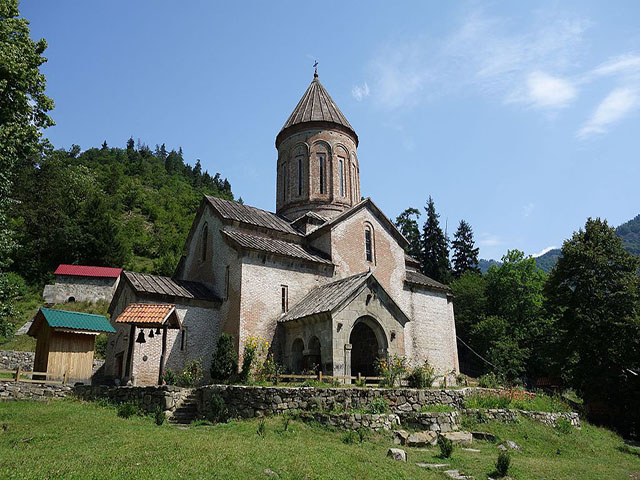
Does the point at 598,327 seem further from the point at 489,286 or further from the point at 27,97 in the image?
the point at 27,97

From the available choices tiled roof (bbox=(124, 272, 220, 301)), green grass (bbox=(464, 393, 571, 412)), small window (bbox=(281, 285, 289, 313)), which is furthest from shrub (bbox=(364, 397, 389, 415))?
tiled roof (bbox=(124, 272, 220, 301))

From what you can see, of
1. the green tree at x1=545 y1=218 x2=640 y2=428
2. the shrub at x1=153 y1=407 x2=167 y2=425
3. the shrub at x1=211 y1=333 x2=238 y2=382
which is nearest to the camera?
the shrub at x1=153 y1=407 x2=167 y2=425

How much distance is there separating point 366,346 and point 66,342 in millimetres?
10593

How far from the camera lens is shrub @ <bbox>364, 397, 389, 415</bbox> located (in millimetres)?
11610

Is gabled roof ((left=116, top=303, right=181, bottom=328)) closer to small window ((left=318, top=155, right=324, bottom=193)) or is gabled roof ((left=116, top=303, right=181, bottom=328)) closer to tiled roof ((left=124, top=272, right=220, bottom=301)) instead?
tiled roof ((left=124, top=272, right=220, bottom=301))

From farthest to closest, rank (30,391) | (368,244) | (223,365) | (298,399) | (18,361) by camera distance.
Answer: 1. (18,361)
2. (368,244)
3. (223,365)
4. (30,391)
5. (298,399)

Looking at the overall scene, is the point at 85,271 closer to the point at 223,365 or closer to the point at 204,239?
the point at 204,239

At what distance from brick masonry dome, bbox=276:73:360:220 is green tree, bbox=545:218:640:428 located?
11.1 metres

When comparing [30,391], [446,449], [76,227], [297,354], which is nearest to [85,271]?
[76,227]

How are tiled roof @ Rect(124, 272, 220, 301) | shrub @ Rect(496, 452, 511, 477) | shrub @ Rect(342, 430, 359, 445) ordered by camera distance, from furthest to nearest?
tiled roof @ Rect(124, 272, 220, 301)
shrub @ Rect(342, 430, 359, 445)
shrub @ Rect(496, 452, 511, 477)

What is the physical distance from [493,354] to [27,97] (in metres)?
29.4

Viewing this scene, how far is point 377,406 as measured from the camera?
1176cm

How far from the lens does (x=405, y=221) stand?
4794cm

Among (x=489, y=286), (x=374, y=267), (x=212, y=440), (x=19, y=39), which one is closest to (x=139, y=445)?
(x=212, y=440)
